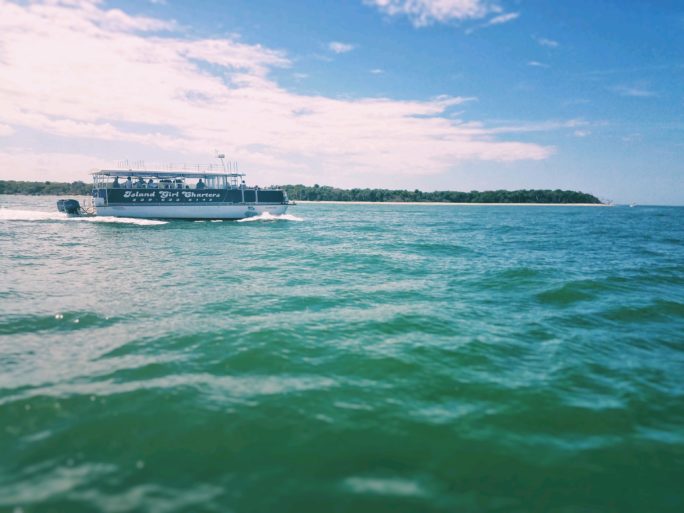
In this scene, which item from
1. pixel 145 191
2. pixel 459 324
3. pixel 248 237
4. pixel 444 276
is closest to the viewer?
pixel 459 324

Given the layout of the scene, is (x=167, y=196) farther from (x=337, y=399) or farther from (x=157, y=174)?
(x=337, y=399)

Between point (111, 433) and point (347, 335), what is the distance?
6372mm

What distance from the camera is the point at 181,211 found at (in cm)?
5722

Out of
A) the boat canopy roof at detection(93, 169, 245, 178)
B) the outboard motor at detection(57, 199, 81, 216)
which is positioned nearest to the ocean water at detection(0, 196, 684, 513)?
the boat canopy roof at detection(93, 169, 245, 178)

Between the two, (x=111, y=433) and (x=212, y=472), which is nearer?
(x=212, y=472)

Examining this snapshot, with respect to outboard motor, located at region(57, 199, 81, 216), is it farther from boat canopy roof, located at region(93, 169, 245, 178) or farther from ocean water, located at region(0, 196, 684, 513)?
ocean water, located at region(0, 196, 684, 513)

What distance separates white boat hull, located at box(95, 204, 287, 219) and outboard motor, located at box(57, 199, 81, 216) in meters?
8.83

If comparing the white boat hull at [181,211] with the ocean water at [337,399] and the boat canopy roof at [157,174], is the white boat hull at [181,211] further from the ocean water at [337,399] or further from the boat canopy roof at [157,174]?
the ocean water at [337,399]

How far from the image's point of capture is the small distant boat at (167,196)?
180 feet

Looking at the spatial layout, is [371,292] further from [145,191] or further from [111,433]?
[145,191]

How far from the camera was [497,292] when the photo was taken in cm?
1727

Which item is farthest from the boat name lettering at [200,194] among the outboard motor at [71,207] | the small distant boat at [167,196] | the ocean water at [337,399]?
the ocean water at [337,399]

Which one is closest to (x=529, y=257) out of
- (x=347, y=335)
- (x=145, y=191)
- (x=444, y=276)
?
(x=444, y=276)

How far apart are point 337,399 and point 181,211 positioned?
56.0 m
